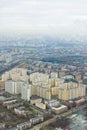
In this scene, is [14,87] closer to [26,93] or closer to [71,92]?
[26,93]

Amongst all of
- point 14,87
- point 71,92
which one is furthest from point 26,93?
point 71,92

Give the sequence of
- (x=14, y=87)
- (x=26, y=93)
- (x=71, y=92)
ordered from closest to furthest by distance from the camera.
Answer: (x=26, y=93)
(x=71, y=92)
(x=14, y=87)

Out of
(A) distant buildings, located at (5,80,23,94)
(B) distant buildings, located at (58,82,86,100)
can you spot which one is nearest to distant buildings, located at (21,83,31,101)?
(A) distant buildings, located at (5,80,23,94)

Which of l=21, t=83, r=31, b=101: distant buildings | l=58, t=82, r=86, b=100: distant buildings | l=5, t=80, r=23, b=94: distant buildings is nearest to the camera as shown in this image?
l=21, t=83, r=31, b=101: distant buildings

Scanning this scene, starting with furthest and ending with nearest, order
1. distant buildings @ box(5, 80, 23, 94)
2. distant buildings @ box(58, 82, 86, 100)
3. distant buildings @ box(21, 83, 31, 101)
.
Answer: distant buildings @ box(5, 80, 23, 94), distant buildings @ box(58, 82, 86, 100), distant buildings @ box(21, 83, 31, 101)

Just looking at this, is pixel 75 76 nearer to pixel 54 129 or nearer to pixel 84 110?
pixel 84 110

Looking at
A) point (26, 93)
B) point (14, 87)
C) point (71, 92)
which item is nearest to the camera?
point (26, 93)

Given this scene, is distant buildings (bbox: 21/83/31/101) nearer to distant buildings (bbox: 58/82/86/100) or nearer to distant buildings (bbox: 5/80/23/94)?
distant buildings (bbox: 5/80/23/94)

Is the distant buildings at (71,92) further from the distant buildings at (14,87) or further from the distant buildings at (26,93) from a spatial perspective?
the distant buildings at (14,87)

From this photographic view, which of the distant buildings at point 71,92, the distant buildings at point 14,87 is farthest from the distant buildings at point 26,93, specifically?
the distant buildings at point 71,92

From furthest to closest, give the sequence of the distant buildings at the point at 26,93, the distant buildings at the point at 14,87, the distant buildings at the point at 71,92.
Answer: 1. the distant buildings at the point at 14,87
2. the distant buildings at the point at 71,92
3. the distant buildings at the point at 26,93

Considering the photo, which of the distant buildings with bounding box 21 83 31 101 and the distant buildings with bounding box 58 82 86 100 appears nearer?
the distant buildings with bounding box 21 83 31 101
